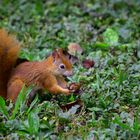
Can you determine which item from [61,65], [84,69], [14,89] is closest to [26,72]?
[14,89]

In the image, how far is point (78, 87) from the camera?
6078 mm

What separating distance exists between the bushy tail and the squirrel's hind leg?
132 mm

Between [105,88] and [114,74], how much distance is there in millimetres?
409

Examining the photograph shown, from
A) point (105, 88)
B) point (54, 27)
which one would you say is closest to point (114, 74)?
point (105, 88)

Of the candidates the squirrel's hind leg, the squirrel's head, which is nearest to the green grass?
the squirrel's hind leg

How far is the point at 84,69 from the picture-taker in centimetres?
695

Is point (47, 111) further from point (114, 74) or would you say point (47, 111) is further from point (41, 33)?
point (41, 33)

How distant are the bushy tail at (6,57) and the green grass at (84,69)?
11.0 inches

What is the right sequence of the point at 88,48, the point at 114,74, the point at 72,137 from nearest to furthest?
the point at 72,137 → the point at 114,74 → the point at 88,48

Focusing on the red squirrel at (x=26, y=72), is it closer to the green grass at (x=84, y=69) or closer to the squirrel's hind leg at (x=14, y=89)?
the squirrel's hind leg at (x=14, y=89)

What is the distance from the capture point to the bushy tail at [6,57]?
598 centimetres

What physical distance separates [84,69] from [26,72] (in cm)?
119

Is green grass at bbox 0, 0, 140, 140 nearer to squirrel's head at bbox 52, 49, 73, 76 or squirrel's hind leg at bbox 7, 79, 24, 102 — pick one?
squirrel's hind leg at bbox 7, 79, 24, 102

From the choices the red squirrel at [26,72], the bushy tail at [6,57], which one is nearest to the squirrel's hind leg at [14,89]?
the red squirrel at [26,72]
